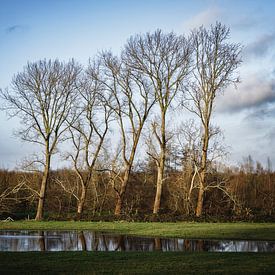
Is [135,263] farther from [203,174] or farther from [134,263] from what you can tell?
[203,174]

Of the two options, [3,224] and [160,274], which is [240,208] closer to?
[3,224]

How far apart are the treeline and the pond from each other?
12.2m

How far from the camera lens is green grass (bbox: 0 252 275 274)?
12578 millimetres

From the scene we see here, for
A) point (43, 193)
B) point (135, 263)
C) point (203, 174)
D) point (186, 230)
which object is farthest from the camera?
point (43, 193)

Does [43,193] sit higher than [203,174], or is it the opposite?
[203,174]

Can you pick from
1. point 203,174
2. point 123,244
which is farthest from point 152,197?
point 123,244

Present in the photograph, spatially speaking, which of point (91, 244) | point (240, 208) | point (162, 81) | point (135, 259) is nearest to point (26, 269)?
point (135, 259)

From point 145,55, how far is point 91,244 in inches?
914

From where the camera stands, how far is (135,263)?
1408 centimetres

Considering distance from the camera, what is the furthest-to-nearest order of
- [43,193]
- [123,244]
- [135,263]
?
[43,193], [123,244], [135,263]

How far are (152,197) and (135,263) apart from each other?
39017 millimetres

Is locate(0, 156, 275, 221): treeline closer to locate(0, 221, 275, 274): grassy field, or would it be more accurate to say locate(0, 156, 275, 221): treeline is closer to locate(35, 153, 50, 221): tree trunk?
locate(35, 153, 50, 221): tree trunk

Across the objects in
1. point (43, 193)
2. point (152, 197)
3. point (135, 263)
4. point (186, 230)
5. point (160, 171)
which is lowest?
point (186, 230)

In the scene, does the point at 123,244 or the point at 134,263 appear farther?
the point at 123,244
